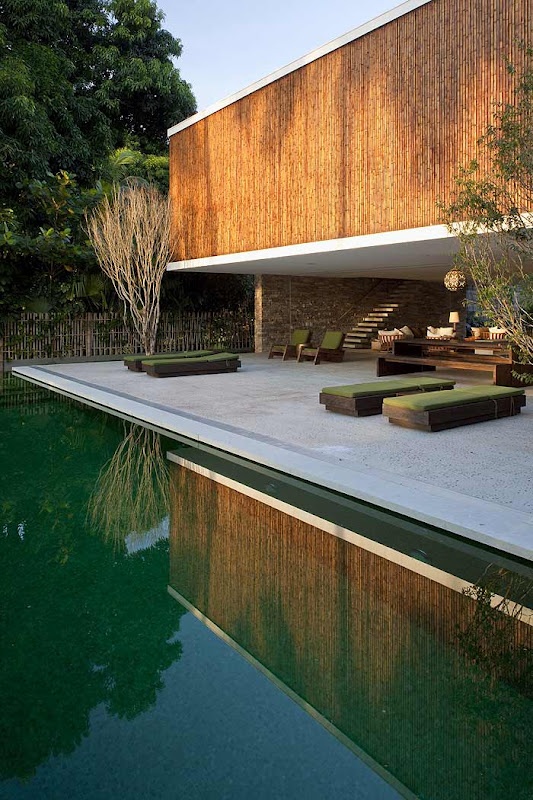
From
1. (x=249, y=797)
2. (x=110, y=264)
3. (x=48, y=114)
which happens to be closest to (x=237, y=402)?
(x=249, y=797)

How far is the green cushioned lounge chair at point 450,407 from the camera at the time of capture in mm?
7848

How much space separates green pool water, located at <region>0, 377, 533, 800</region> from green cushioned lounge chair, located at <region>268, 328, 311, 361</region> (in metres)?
13.4

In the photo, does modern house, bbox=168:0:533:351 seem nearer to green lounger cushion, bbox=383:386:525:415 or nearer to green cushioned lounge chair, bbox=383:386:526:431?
green lounger cushion, bbox=383:386:525:415

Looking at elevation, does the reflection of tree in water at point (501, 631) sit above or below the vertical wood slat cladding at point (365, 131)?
below

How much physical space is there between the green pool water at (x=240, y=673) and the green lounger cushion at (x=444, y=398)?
3208 mm

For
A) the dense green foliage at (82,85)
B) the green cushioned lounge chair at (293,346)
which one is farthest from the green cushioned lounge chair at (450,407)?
the dense green foliage at (82,85)

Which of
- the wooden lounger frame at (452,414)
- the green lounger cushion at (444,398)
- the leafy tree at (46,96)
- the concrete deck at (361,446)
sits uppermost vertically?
the leafy tree at (46,96)

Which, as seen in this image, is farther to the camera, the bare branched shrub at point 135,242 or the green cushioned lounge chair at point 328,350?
the bare branched shrub at point 135,242

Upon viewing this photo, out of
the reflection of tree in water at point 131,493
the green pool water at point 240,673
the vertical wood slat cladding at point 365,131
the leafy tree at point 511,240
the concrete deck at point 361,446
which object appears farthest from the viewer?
the vertical wood slat cladding at point 365,131

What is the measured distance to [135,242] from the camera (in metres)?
17.9

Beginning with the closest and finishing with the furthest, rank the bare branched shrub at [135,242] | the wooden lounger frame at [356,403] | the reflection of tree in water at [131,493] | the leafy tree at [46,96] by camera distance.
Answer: the reflection of tree in water at [131,493] < the wooden lounger frame at [356,403] < the bare branched shrub at [135,242] < the leafy tree at [46,96]

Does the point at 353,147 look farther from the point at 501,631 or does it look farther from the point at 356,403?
the point at 501,631

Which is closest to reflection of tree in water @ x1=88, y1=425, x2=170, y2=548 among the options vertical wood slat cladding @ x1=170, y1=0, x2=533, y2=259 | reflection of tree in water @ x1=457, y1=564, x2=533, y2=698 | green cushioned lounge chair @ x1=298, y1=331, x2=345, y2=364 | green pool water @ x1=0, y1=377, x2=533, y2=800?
green pool water @ x1=0, y1=377, x2=533, y2=800

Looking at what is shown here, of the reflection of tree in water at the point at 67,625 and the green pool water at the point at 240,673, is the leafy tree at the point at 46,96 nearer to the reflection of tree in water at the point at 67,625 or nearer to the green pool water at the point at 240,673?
the reflection of tree in water at the point at 67,625
